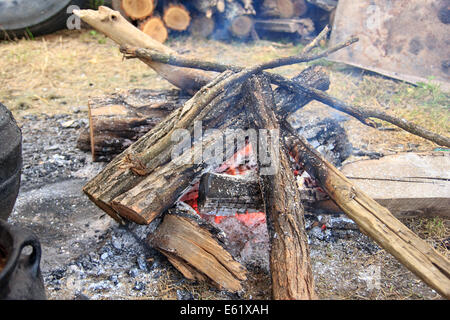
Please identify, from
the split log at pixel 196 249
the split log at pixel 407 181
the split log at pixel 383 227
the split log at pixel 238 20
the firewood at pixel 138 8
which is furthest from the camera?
the split log at pixel 238 20

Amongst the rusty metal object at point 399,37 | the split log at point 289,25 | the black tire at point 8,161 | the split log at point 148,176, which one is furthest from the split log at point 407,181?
the split log at point 289,25

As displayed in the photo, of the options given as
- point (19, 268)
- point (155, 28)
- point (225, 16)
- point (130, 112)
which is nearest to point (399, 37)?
point (225, 16)

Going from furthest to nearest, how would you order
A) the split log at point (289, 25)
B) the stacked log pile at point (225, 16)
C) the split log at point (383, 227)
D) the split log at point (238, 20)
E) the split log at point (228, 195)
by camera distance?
the split log at point (289, 25)
the split log at point (238, 20)
the stacked log pile at point (225, 16)
the split log at point (228, 195)
the split log at point (383, 227)

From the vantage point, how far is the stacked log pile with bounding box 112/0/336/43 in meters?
5.55

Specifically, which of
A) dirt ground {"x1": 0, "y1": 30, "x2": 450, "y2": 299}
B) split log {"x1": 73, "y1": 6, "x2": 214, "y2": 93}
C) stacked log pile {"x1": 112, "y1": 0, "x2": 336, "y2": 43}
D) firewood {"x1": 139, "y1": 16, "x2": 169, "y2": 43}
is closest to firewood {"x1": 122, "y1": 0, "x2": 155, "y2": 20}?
stacked log pile {"x1": 112, "y1": 0, "x2": 336, "y2": 43}

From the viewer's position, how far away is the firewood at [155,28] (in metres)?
5.57

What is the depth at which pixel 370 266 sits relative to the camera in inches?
91.7

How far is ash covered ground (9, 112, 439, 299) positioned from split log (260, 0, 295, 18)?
4.43 metres

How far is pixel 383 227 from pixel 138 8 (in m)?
4.75

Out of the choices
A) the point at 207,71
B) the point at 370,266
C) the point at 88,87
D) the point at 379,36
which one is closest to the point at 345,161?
the point at 370,266

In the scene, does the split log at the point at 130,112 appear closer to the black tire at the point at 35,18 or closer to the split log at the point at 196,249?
the split log at the point at 196,249

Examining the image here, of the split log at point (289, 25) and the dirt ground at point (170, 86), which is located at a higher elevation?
the split log at point (289, 25)

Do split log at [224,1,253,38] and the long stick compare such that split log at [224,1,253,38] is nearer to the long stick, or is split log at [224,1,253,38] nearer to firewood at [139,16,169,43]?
firewood at [139,16,169,43]
